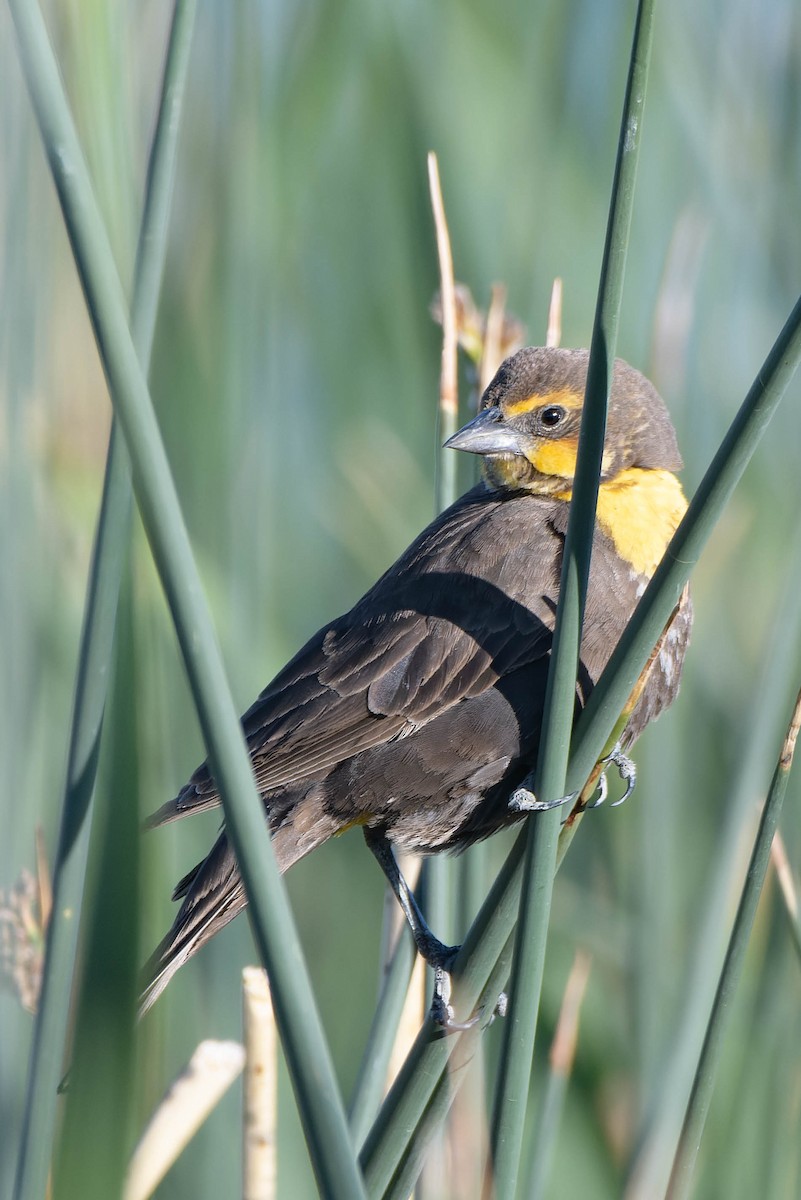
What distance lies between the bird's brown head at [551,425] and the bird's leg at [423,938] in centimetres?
77

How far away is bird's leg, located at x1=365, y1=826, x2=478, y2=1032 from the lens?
7.16ft

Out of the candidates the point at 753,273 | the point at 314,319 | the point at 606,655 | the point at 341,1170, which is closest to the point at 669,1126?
the point at 606,655

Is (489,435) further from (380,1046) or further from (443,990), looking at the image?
(380,1046)

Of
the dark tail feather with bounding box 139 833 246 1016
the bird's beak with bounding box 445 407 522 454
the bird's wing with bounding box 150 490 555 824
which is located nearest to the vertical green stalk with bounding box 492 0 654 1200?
the dark tail feather with bounding box 139 833 246 1016

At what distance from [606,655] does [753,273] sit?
3.57 feet

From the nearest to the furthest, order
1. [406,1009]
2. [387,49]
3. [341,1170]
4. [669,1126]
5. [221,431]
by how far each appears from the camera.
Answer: [341,1170], [669,1126], [406,1009], [221,431], [387,49]

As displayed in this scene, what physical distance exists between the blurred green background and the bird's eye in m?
0.32

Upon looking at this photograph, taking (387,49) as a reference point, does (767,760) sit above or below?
below

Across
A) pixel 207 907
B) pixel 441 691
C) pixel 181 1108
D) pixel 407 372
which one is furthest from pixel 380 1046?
pixel 407 372

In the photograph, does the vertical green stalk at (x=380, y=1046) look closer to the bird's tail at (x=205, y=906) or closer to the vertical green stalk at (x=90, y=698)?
the bird's tail at (x=205, y=906)

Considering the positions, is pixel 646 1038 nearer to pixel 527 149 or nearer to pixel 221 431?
pixel 221 431

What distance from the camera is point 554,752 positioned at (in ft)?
4.26

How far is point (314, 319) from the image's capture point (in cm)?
317

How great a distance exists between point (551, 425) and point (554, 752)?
138 centimetres
